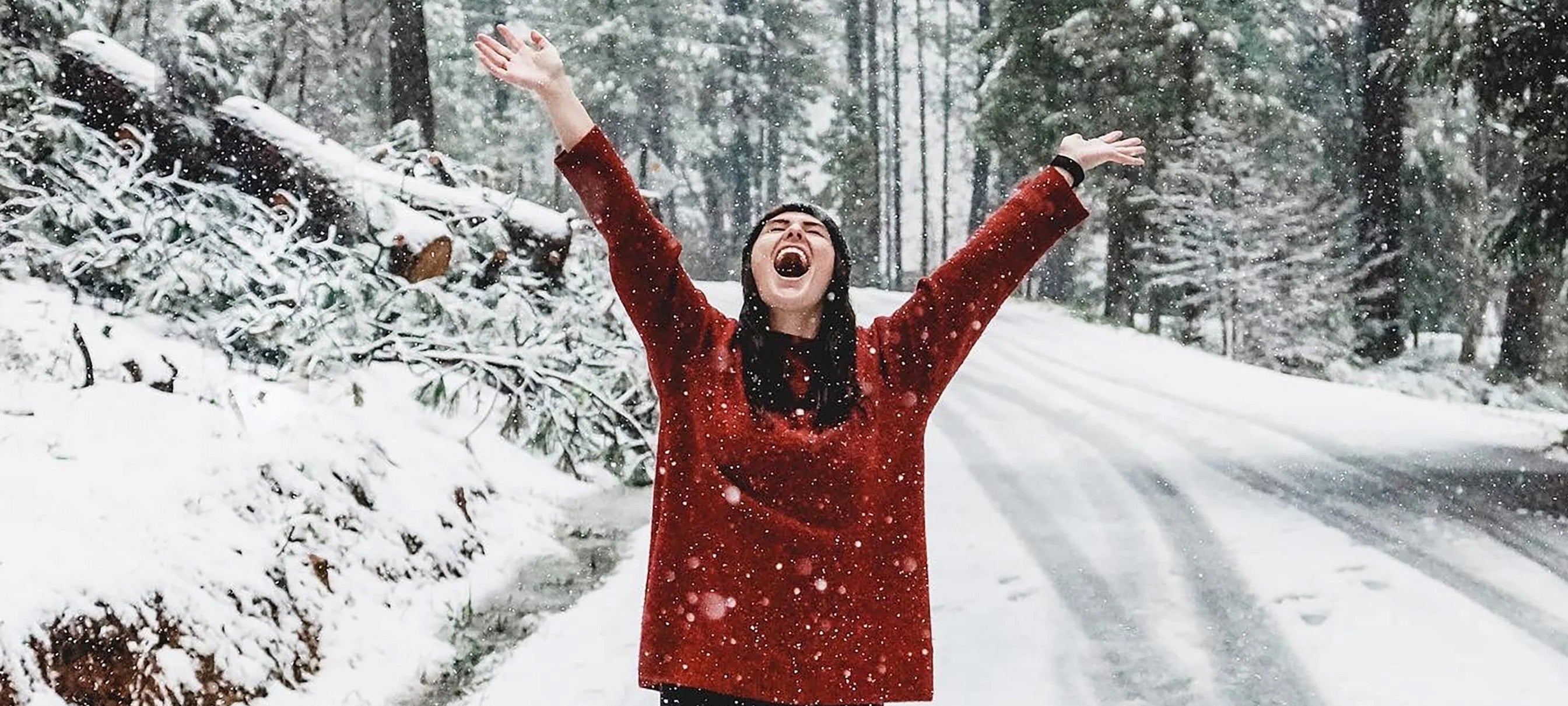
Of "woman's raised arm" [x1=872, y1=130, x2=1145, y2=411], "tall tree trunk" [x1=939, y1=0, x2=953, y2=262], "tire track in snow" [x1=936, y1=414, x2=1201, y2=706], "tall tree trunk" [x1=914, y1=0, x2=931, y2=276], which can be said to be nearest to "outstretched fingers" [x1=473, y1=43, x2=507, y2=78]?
"woman's raised arm" [x1=872, y1=130, x2=1145, y2=411]

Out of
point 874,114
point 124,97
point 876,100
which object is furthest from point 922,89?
point 124,97

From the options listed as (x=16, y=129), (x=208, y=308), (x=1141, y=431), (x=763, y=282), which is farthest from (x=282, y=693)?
(x=1141, y=431)

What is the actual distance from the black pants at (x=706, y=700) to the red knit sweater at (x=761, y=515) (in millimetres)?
34

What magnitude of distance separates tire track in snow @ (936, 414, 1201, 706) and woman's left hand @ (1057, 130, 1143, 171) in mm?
2576

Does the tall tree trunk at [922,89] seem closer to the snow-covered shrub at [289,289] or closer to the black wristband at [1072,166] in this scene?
the snow-covered shrub at [289,289]

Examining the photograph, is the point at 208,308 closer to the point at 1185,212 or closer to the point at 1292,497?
the point at 1292,497

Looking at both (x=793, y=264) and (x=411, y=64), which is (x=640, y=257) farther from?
(x=411, y=64)

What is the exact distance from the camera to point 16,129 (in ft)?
21.2

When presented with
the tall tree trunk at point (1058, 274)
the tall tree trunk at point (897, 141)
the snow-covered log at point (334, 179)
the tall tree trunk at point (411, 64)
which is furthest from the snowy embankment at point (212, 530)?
the tall tree trunk at point (897, 141)

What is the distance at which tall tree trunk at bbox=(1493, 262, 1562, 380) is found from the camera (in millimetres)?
15945

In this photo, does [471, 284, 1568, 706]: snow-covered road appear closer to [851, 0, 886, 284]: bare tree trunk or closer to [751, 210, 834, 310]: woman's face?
[751, 210, 834, 310]: woman's face

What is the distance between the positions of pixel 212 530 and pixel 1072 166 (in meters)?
3.57

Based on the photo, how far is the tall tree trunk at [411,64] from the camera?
1366 centimetres

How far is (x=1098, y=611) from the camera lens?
5320 mm
